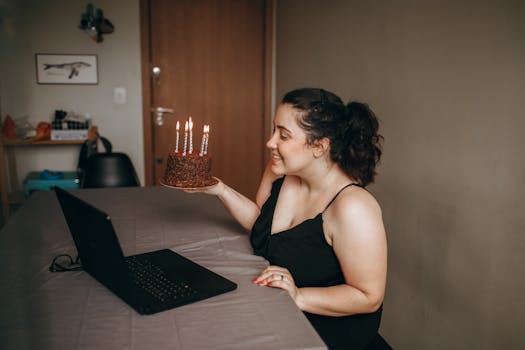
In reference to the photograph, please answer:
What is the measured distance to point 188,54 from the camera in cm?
395

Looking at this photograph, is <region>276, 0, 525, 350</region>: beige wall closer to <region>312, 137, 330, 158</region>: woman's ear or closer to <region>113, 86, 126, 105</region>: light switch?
<region>312, 137, 330, 158</region>: woman's ear

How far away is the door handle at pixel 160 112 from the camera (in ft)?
12.9

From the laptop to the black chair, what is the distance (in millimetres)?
1770

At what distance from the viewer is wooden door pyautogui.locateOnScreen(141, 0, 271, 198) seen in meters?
3.90

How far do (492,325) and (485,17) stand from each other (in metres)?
1.05

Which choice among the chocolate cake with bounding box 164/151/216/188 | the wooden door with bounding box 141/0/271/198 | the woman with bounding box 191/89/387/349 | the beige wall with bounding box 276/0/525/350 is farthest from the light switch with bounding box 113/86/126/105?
the woman with bounding box 191/89/387/349

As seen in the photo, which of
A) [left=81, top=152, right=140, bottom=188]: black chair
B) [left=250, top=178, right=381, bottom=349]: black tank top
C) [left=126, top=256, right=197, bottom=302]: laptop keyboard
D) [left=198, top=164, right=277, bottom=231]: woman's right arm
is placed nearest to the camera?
[left=126, top=256, right=197, bottom=302]: laptop keyboard

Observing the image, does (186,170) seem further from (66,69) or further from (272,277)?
(66,69)

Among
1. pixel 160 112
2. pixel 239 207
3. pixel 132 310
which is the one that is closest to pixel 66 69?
pixel 160 112

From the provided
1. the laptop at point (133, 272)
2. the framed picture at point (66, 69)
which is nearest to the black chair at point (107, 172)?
the framed picture at point (66, 69)

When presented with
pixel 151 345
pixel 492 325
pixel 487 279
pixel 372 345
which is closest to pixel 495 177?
pixel 487 279

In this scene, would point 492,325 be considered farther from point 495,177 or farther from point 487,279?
point 495,177

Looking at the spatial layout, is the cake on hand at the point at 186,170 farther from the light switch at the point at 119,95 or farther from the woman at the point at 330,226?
the light switch at the point at 119,95

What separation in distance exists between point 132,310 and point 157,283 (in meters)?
0.14
